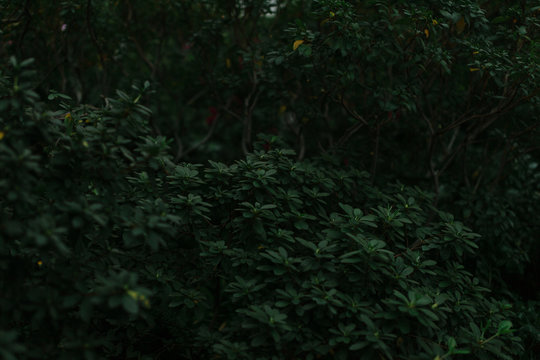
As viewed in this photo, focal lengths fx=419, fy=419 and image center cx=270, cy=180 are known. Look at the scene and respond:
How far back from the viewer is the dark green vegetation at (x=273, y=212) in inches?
80.8

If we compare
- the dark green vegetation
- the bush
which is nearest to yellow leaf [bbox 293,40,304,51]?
the dark green vegetation

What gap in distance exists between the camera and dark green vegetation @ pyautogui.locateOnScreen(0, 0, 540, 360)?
6.73 ft

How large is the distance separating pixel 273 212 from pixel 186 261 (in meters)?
0.69

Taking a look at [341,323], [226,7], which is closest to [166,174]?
[341,323]

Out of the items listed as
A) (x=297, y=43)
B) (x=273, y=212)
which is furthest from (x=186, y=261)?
(x=297, y=43)

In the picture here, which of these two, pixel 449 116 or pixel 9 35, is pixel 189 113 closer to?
pixel 9 35

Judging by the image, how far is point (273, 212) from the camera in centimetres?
273

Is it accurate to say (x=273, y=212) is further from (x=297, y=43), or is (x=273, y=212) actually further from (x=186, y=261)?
(x=297, y=43)

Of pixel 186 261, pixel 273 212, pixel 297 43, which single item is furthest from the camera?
pixel 297 43

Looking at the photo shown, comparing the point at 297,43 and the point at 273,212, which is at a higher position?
the point at 297,43

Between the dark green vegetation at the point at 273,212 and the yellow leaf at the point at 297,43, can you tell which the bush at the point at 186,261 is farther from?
the yellow leaf at the point at 297,43

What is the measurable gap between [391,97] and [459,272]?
169 cm

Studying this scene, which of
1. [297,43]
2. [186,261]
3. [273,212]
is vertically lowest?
[186,261]

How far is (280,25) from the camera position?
5.02m
